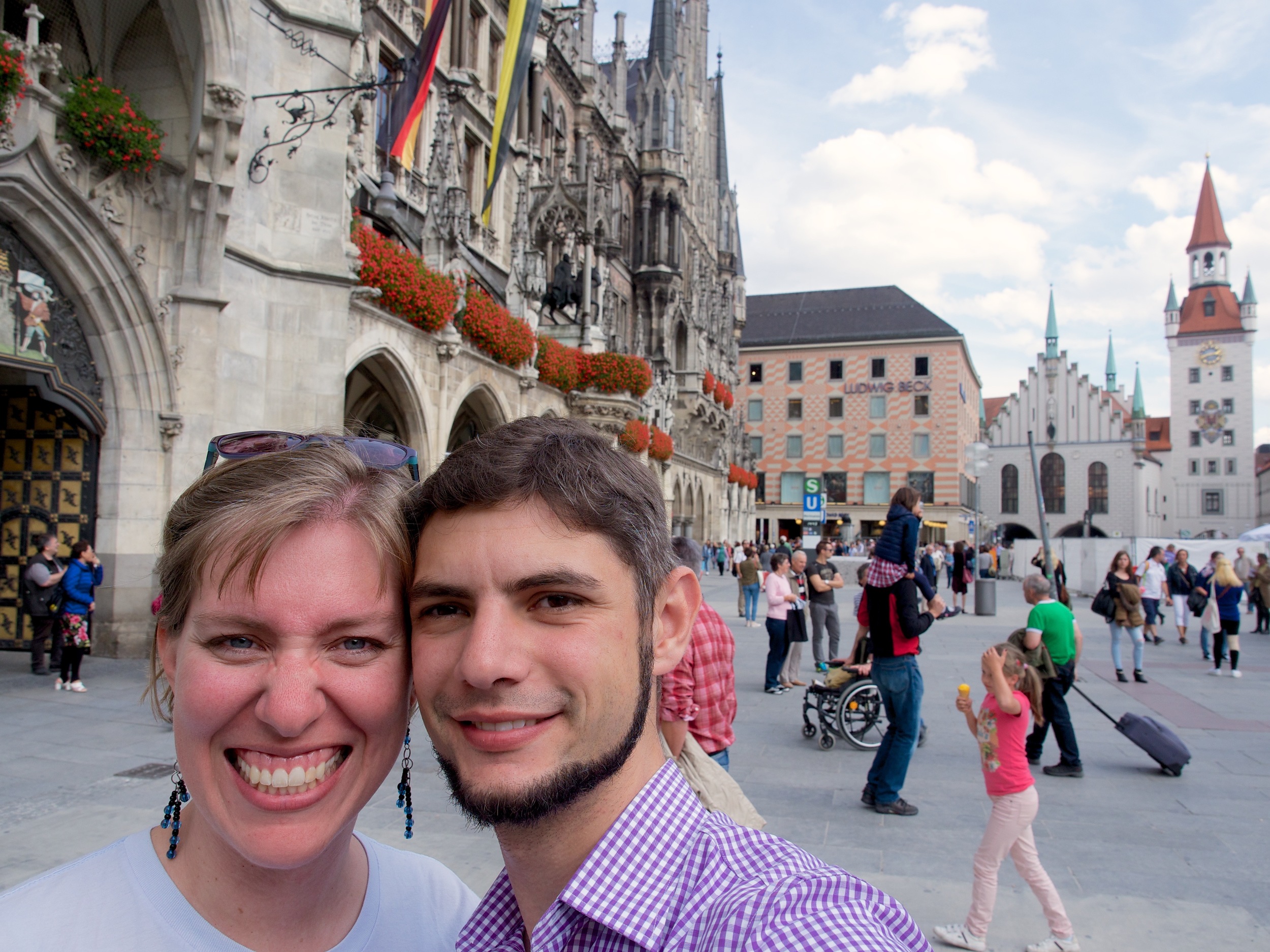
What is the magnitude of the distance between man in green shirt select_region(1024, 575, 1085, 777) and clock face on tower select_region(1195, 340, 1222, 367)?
92918 millimetres

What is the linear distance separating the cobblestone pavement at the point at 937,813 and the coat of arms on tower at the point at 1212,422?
86.4m

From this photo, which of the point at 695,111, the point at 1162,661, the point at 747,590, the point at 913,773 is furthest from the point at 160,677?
the point at 695,111

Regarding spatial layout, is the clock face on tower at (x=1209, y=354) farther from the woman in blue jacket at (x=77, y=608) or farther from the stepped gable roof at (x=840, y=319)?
the woman in blue jacket at (x=77, y=608)

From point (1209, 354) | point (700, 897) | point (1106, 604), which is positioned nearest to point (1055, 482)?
point (1209, 354)

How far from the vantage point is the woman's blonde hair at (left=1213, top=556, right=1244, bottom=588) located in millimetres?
12805

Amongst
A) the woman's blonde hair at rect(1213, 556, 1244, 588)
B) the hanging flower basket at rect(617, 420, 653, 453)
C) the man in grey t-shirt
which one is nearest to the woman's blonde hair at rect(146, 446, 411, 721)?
the man in grey t-shirt

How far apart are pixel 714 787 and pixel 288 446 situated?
69.7 inches

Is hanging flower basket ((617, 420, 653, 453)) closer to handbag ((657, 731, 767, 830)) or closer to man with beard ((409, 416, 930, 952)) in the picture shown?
handbag ((657, 731, 767, 830))

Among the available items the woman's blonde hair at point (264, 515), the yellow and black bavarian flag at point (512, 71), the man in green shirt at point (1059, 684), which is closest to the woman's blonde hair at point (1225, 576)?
the man in green shirt at point (1059, 684)

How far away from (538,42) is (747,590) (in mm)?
15180

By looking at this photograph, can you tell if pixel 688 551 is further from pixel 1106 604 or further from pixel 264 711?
pixel 1106 604

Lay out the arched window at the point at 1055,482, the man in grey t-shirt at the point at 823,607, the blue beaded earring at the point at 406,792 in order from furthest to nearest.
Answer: the arched window at the point at 1055,482
the man in grey t-shirt at the point at 823,607
the blue beaded earring at the point at 406,792

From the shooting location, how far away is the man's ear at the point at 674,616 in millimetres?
1382

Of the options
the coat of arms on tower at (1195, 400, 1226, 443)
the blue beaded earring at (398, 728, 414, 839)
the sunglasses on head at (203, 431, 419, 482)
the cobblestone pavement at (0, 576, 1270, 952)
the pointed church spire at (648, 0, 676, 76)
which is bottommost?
the cobblestone pavement at (0, 576, 1270, 952)
